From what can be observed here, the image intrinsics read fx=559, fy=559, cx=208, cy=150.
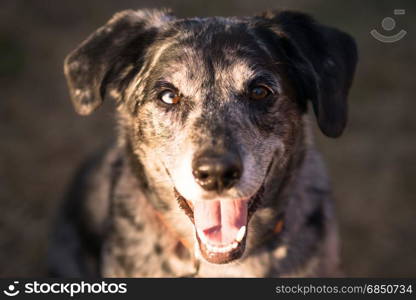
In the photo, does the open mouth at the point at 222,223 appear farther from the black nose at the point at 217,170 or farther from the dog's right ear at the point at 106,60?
the dog's right ear at the point at 106,60

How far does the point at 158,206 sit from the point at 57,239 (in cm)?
153

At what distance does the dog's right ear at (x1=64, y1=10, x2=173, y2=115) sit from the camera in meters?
3.42

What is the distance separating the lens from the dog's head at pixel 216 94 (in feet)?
9.70

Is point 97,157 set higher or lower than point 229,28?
lower

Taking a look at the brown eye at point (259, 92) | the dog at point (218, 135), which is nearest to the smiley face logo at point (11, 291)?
the dog at point (218, 135)

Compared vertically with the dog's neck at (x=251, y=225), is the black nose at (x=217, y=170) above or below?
above

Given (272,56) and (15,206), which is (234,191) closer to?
(272,56)

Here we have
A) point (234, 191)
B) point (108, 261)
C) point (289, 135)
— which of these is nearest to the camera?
point (234, 191)

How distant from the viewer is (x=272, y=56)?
3305mm

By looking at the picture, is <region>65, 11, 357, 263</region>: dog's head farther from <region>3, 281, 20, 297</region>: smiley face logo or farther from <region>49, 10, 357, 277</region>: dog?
<region>3, 281, 20, 297</region>: smiley face logo

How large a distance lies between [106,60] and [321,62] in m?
1.30

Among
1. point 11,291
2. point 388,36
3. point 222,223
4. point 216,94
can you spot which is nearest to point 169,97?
point 216,94

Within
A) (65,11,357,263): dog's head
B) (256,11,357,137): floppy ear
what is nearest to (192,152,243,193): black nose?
(65,11,357,263): dog's head

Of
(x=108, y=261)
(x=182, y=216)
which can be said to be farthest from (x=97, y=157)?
(x=182, y=216)
